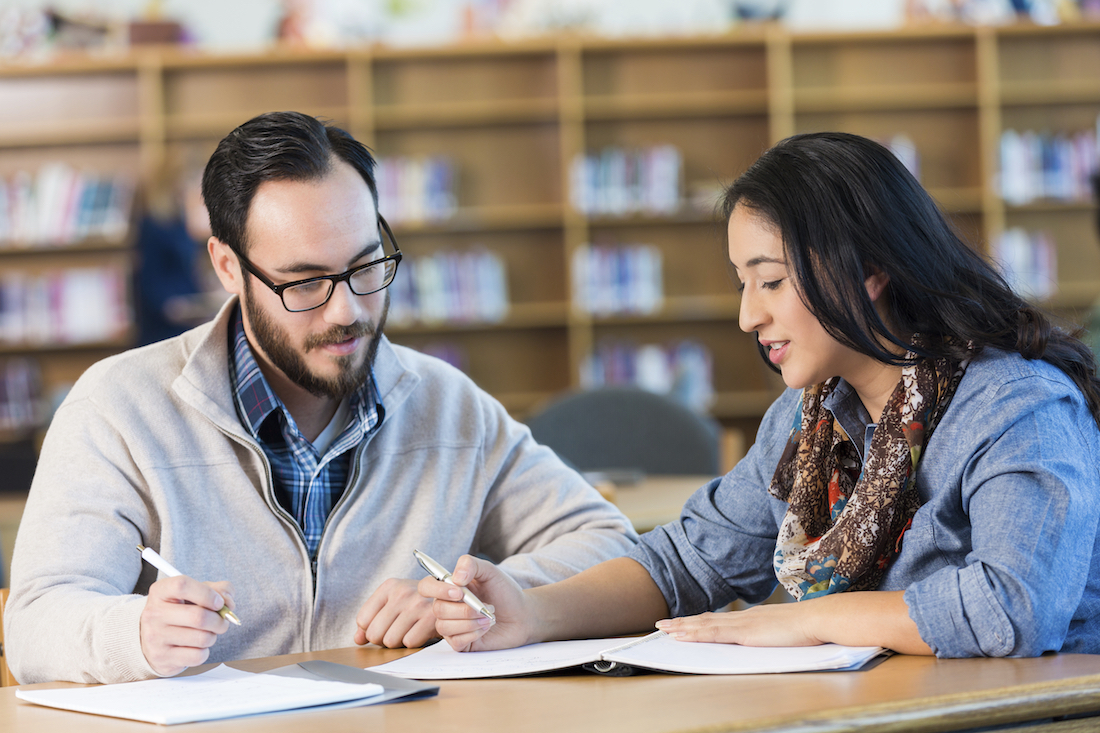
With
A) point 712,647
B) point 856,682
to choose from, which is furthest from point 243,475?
point 856,682

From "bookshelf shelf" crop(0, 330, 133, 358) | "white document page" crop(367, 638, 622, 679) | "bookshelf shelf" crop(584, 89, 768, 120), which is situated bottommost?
"white document page" crop(367, 638, 622, 679)

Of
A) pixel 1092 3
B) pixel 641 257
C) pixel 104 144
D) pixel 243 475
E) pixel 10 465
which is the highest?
pixel 1092 3

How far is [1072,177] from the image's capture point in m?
5.22

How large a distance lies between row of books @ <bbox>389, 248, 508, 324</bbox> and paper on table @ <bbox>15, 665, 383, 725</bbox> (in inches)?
161

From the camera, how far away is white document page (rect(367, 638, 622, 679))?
1.04 metres

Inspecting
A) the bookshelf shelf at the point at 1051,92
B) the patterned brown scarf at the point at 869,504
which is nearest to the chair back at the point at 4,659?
the patterned brown scarf at the point at 869,504

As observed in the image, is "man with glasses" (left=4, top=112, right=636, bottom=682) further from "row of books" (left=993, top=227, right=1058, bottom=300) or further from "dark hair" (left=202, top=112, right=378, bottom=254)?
"row of books" (left=993, top=227, right=1058, bottom=300)

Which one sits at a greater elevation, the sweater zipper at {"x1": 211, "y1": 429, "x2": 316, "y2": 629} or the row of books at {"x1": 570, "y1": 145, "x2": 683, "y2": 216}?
the row of books at {"x1": 570, "y1": 145, "x2": 683, "y2": 216}

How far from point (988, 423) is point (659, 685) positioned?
42 centimetres

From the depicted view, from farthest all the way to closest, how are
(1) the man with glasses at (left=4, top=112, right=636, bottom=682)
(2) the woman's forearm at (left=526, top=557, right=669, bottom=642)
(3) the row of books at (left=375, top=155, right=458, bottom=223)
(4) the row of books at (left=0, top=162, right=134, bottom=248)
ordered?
1. (3) the row of books at (left=375, top=155, right=458, bottom=223)
2. (4) the row of books at (left=0, top=162, right=134, bottom=248)
3. (1) the man with glasses at (left=4, top=112, right=636, bottom=682)
4. (2) the woman's forearm at (left=526, top=557, right=669, bottom=642)

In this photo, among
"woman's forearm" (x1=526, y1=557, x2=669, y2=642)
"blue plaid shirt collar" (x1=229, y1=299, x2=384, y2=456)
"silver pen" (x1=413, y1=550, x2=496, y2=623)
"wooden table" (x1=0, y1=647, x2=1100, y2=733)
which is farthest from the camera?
"blue plaid shirt collar" (x1=229, y1=299, x2=384, y2=456)

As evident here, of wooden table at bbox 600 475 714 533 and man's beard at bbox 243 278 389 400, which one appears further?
wooden table at bbox 600 475 714 533

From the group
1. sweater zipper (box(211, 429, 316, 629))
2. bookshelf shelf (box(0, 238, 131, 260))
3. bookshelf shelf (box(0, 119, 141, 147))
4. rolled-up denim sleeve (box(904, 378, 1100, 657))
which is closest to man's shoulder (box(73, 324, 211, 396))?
sweater zipper (box(211, 429, 316, 629))

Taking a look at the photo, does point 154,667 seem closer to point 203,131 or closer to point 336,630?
point 336,630
